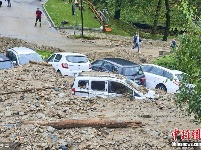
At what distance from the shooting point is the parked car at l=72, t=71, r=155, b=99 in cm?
1795

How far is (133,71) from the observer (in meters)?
22.4

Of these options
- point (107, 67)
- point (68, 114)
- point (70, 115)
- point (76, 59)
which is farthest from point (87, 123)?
point (76, 59)

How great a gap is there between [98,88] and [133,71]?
469 centimetres

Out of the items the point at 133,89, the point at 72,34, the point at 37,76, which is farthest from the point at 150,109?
the point at 72,34

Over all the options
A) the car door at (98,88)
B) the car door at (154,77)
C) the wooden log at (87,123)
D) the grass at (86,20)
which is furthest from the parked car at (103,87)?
the grass at (86,20)

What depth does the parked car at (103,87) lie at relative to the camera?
1795 centimetres

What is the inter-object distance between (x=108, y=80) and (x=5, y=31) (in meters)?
21.0

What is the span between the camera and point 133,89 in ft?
59.2

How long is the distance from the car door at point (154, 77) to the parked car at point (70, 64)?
10.3 ft

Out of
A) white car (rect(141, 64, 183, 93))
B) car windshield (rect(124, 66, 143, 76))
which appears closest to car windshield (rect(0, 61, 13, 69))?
car windshield (rect(124, 66, 143, 76))

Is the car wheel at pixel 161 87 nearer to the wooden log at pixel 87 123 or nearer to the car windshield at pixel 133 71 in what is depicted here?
the car windshield at pixel 133 71

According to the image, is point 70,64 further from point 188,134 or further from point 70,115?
point 188,134

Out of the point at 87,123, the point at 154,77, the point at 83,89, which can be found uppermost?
the point at 83,89

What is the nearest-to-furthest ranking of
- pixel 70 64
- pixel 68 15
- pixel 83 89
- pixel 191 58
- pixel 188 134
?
1. pixel 191 58
2. pixel 188 134
3. pixel 83 89
4. pixel 70 64
5. pixel 68 15
